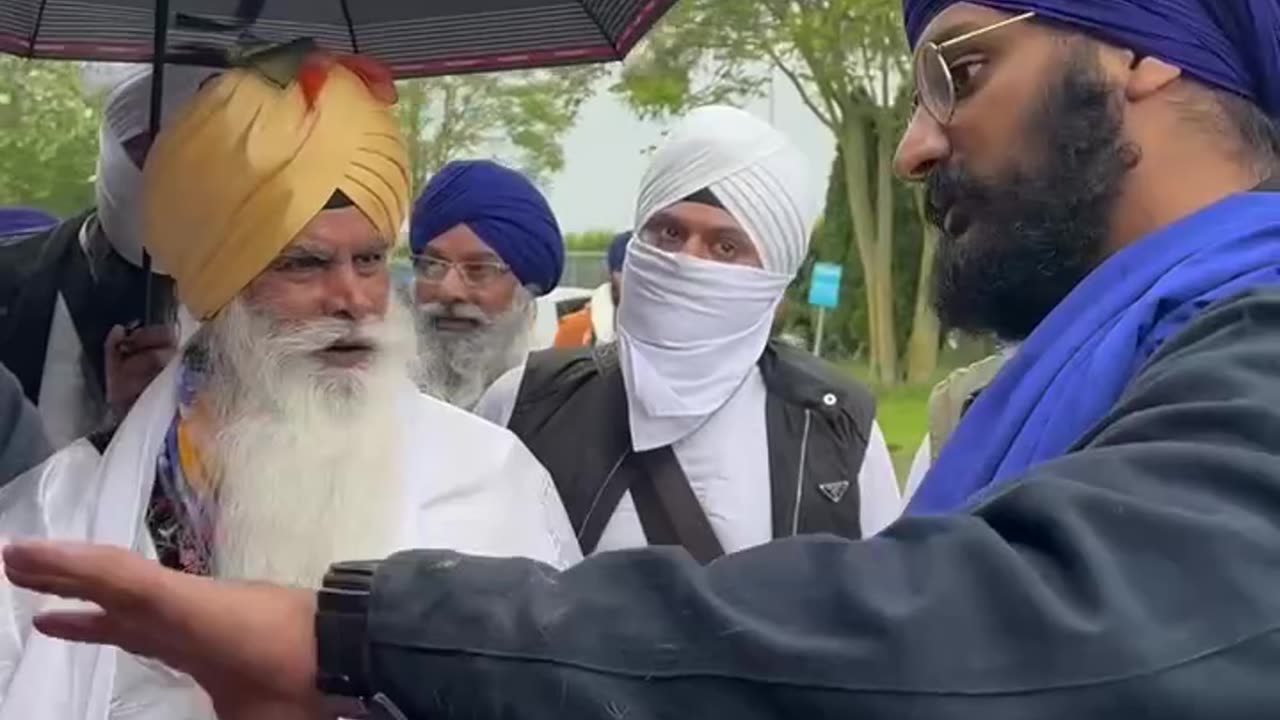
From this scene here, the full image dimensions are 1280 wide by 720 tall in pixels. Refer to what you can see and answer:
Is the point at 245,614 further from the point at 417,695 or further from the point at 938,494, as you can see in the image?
the point at 938,494

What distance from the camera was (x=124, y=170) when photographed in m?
3.27

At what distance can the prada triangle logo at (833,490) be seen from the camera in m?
3.45

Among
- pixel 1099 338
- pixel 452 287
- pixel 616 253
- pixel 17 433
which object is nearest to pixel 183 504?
pixel 17 433

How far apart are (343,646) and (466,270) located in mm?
4148

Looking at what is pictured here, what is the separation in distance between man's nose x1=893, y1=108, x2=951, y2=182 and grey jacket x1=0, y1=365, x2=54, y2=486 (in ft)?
6.21

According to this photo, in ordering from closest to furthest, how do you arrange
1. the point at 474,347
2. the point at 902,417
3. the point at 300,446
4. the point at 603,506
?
the point at 300,446, the point at 603,506, the point at 474,347, the point at 902,417

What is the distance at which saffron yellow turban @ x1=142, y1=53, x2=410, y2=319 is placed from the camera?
9.57ft

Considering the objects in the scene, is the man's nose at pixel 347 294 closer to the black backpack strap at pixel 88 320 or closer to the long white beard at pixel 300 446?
the long white beard at pixel 300 446

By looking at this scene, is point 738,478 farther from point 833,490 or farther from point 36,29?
point 36,29

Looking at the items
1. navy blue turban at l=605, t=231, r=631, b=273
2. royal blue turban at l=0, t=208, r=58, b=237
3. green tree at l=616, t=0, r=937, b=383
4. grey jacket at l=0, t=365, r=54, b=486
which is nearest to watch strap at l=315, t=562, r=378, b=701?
grey jacket at l=0, t=365, r=54, b=486

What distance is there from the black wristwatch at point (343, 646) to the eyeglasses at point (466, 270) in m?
4.09

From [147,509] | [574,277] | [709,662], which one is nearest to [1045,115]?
[709,662]

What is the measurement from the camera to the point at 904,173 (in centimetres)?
156

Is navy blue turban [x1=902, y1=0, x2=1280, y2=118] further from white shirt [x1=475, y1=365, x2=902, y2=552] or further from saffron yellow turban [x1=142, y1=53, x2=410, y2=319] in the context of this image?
white shirt [x1=475, y1=365, x2=902, y2=552]
